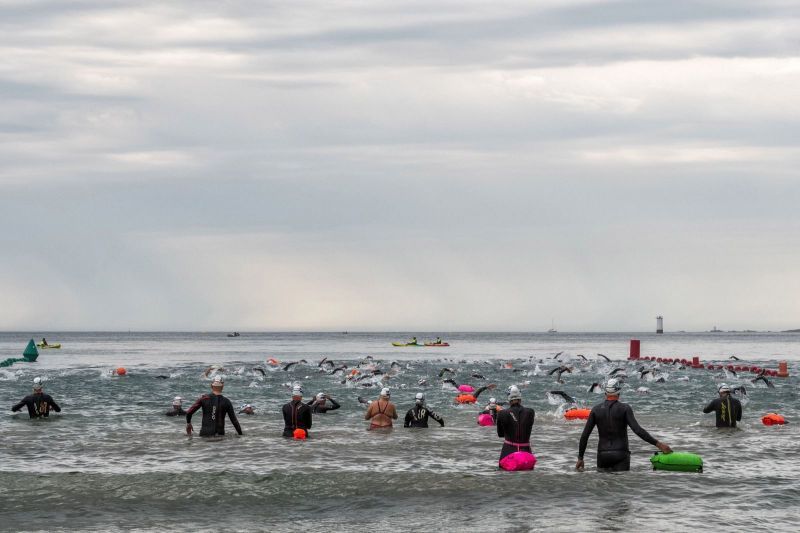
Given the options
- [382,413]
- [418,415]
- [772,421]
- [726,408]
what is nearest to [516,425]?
[418,415]

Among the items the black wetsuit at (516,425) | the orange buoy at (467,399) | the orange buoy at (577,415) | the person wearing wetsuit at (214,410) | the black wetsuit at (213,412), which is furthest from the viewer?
the orange buoy at (467,399)

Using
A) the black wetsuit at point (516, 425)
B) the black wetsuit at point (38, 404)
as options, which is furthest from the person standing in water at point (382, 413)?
the black wetsuit at point (38, 404)

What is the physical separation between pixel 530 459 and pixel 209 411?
27.4ft

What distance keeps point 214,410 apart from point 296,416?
119 inches

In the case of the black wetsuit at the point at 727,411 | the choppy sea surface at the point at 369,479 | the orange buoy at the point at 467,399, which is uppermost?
the black wetsuit at the point at 727,411

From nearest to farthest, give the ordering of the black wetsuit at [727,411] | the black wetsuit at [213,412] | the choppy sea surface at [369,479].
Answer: the choppy sea surface at [369,479], the black wetsuit at [213,412], the black wetsuit at [727,411]

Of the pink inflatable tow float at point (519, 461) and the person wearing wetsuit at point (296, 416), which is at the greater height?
the person wearing wetsuit at point (296, 416)

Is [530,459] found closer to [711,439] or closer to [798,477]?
[798,477]

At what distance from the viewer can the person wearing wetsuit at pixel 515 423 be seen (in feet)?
64.3

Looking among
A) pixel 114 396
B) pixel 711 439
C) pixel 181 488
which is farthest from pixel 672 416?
pixel 114 396

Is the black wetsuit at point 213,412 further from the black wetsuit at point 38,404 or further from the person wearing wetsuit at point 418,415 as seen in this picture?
the black wetsuit at point 38,404

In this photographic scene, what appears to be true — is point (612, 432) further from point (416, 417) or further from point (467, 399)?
point (467, 399)

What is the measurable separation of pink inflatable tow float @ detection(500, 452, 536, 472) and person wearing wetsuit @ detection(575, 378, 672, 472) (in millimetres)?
1727

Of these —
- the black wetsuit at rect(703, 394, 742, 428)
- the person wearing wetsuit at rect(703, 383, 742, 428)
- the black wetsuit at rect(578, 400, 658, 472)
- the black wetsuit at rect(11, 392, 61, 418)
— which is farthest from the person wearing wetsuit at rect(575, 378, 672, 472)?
the black wetsuit at rect(11, 392, 61, 418)
